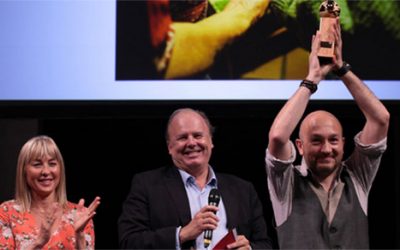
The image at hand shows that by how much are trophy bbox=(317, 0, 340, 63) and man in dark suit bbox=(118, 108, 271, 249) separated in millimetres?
669

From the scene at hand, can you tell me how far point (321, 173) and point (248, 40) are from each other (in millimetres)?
1201

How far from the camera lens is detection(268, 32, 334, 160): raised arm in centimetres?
278

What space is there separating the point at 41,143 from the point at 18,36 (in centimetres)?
96

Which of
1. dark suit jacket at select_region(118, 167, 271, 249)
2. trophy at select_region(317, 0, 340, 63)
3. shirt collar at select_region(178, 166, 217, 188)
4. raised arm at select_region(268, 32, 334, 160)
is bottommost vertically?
dark suit jacket at select_region(118, 167, 271, 249)

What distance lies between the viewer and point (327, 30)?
282 centimetres

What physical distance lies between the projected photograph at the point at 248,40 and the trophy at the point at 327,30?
1.07 meters

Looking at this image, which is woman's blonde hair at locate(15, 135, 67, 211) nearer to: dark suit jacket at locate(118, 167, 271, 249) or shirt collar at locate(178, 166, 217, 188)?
dark suit jacket at locate(118, 167, 271, 249)

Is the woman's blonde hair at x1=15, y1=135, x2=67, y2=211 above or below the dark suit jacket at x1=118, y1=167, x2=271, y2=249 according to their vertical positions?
above

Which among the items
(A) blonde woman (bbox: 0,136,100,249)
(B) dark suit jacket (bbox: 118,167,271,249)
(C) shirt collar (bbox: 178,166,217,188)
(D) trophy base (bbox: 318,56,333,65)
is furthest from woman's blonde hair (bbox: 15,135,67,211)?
(D) trophy base (bbox: 318,56,333,65)

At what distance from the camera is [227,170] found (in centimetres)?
418

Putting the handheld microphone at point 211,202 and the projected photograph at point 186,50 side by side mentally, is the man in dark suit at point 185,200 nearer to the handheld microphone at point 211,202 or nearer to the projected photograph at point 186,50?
the handheld microphone at point 211,202

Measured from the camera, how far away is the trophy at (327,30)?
9.23 feet

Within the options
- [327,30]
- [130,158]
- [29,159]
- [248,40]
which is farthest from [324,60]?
[130,158]

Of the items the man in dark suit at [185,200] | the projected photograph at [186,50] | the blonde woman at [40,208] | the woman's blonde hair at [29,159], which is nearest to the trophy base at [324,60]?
the man in dark suit at [185,200]
